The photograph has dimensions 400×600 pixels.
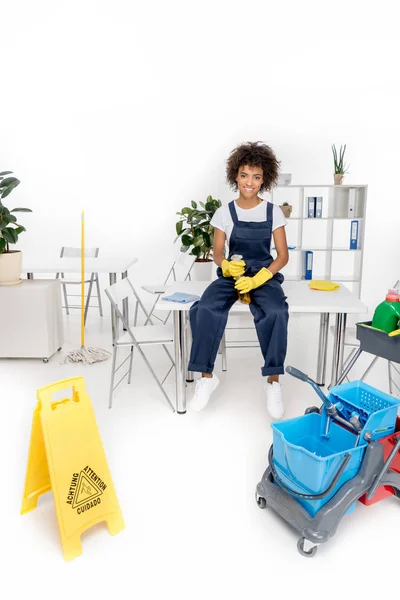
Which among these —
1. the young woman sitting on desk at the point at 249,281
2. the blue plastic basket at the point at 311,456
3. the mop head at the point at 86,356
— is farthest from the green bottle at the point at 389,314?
the mop head at the point at 86,356

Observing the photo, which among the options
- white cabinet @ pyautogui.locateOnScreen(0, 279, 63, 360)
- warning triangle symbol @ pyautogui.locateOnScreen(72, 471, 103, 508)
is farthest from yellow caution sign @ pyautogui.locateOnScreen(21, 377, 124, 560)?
white cabinet @ pyautogui.locateOnScreen(0, 279, 63, 360)

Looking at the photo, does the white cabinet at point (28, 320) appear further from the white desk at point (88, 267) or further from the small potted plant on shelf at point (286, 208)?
the small potted plant on shelf at point (286, 208)

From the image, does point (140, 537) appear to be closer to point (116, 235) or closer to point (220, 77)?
point (116, 235)

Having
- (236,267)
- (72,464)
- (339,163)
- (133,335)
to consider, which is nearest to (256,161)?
(236,267)

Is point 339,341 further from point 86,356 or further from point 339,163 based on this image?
point 339,163

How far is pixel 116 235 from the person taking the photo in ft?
19.2

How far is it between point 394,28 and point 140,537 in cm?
555

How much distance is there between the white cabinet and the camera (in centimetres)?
381

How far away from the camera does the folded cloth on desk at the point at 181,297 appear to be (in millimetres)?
2907

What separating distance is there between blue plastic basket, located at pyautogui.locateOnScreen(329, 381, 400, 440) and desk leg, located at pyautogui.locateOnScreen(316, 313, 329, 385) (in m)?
1.10

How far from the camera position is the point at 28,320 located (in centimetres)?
385

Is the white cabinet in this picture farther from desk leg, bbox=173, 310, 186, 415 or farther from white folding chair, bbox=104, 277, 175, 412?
desk leg, bbox=173, 310, 186, 415

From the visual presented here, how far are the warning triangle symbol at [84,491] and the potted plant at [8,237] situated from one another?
225 cm

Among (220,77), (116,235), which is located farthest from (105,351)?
(220,77)
